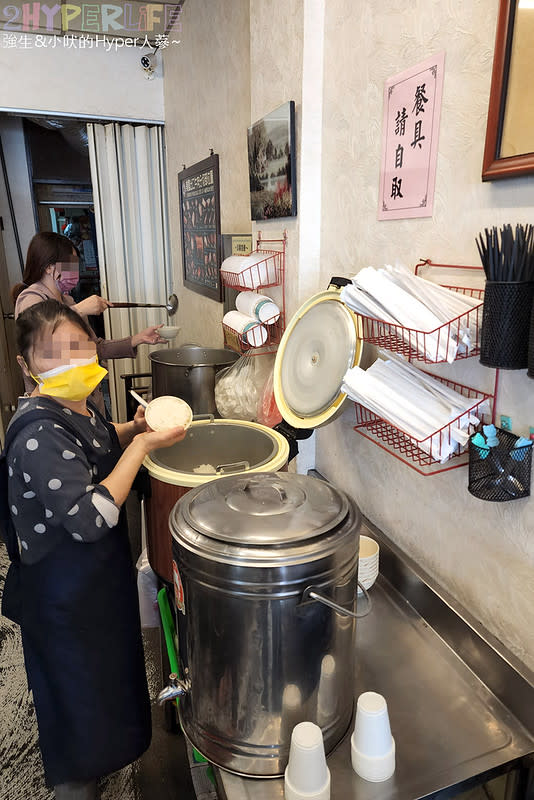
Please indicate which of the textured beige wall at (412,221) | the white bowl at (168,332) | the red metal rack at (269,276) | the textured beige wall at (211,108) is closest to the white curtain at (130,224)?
the textured beige wall at (211,108)

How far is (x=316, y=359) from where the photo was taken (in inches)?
48.8

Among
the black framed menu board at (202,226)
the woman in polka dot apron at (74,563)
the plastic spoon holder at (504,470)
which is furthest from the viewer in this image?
the black framed menu board at (202,226)

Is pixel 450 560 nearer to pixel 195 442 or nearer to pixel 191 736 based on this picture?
pixel 191 736

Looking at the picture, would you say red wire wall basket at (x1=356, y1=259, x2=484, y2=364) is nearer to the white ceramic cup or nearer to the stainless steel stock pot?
the stainless steel stock pot

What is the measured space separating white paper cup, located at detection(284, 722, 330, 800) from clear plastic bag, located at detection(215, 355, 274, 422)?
1049 mm

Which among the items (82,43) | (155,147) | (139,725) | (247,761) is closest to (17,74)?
(82,43)

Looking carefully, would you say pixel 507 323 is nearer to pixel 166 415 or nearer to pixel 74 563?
pixel 166 415

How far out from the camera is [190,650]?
2.68 ft

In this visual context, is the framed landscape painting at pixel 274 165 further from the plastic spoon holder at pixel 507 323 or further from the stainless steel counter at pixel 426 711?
the stainless steel counter at pixel 426 711

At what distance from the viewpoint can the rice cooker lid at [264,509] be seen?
29.4 inches

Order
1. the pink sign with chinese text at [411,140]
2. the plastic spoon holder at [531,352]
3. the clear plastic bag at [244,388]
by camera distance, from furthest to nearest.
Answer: the clear plastic bag at [244,388]
the pink sign with chinese text at [411,140]
the plastic spoon holder at [531,352]

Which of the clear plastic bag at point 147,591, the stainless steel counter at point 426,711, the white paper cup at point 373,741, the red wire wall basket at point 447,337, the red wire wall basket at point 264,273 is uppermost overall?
the red wire wall basket at point 264,273

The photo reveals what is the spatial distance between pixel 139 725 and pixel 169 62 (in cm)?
352

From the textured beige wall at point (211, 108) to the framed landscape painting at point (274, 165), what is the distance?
1.51 feet
